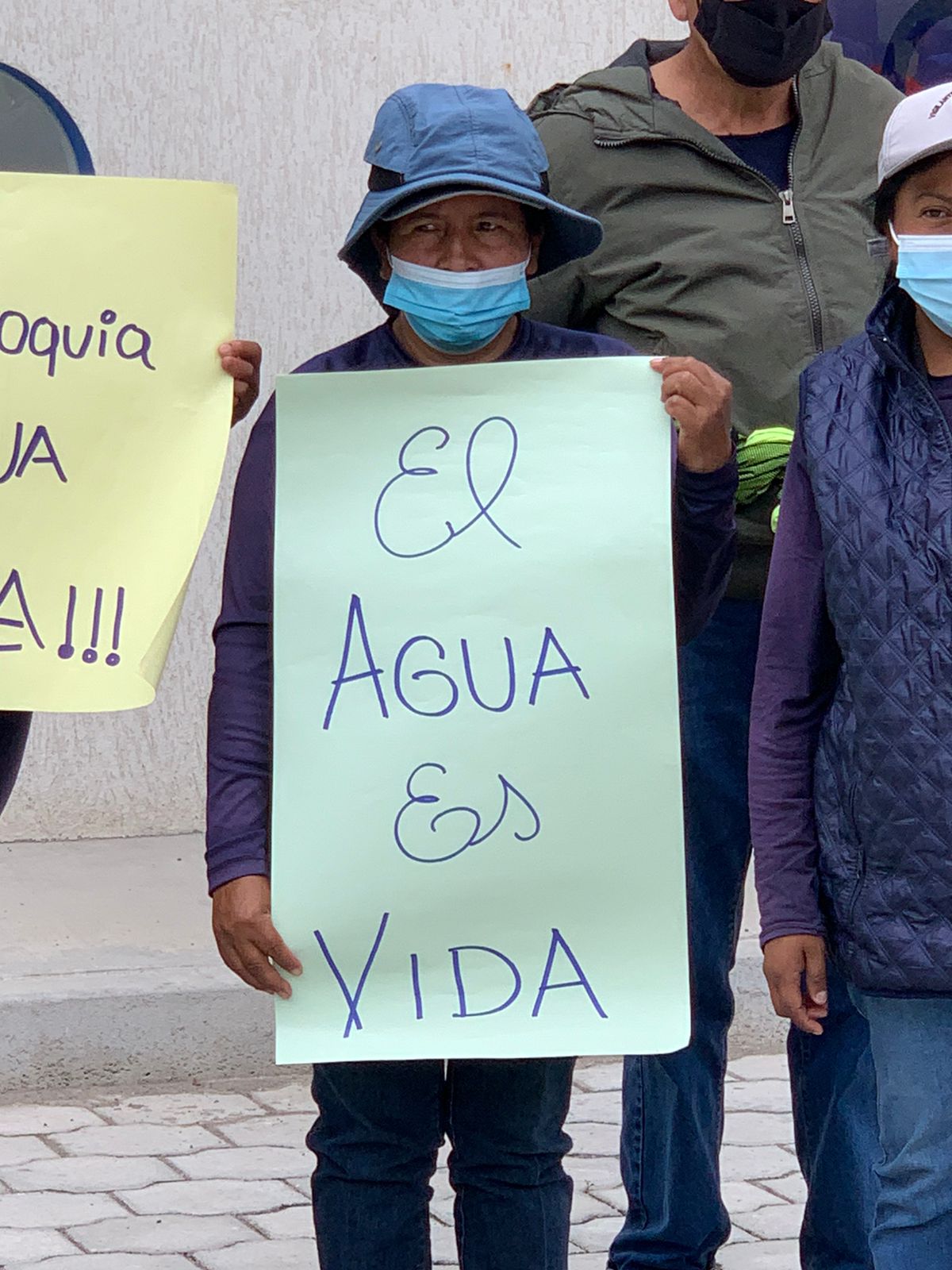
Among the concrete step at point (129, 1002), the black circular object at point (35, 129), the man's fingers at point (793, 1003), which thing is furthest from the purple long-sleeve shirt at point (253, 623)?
the black circular object at point (35, 129)

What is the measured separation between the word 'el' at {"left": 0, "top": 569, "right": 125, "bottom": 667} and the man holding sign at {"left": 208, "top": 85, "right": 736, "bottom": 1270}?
147mm

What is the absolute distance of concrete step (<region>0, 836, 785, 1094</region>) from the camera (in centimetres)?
466

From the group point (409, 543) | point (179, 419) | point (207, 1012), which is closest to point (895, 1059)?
point (409, 543)

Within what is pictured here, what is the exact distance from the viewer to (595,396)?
2654 mm

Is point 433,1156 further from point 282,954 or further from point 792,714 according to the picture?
point 792,714

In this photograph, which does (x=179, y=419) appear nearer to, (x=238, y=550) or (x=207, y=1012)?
(x=238, y=550)

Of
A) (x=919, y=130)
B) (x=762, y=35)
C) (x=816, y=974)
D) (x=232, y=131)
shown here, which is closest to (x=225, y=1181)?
(x=816, y=974)

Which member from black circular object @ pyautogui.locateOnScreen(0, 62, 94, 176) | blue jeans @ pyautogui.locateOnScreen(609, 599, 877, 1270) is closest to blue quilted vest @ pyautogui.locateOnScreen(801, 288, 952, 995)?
blue jeans @ pyautogui.locateOnScreen(609, 599, 877, 1270)

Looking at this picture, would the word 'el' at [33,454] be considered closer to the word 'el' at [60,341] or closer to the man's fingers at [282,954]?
the word 'el' at [60,341]

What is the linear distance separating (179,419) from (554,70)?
3.81 m

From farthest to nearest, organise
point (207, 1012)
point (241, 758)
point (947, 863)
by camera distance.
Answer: point (207, 1012), point (241, 758), point (947, 863)

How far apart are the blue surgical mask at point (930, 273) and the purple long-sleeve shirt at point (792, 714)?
10cm

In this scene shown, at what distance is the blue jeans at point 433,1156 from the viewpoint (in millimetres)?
2758

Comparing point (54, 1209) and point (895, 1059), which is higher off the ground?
point (895, 1059)
